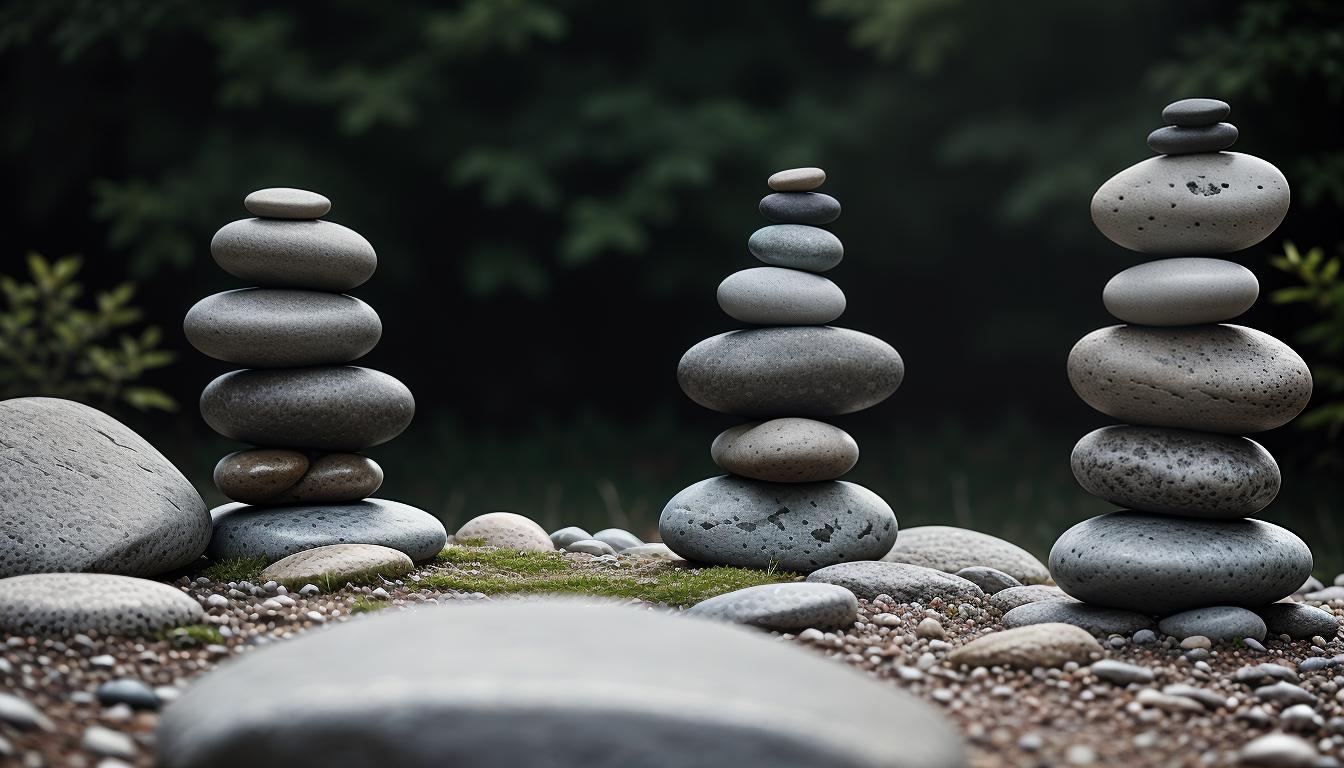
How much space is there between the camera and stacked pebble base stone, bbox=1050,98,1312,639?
380 cm

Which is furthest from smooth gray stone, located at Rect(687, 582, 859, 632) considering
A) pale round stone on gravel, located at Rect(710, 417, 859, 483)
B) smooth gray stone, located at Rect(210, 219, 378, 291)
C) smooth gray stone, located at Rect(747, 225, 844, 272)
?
smooth gray stone, located at Rect(210, 219, 378, 291)

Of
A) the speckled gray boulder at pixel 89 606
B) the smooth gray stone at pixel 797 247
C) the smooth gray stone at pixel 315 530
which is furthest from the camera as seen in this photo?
the smooth gray stone at pixel 797 247

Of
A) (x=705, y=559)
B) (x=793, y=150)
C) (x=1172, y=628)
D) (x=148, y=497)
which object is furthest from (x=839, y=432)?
(x=793, y=150)

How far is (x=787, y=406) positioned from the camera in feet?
15.2

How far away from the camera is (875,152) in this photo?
10703 millimetres

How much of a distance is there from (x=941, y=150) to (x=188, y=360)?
7.34 metres

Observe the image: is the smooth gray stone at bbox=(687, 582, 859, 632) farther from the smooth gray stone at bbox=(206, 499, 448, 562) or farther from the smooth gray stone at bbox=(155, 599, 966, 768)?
the smooth gray stone at bbox=(206, 499, 448, 562)

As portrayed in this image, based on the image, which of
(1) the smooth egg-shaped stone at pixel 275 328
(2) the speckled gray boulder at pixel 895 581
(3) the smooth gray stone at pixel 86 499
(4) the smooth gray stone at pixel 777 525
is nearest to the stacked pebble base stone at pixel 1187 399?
(2) the speckled gray boulder at pixel 895 581

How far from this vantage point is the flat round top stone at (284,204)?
4.45 m

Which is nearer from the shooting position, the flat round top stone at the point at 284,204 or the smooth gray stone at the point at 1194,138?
the smooth gray stone at the point at 1194,138

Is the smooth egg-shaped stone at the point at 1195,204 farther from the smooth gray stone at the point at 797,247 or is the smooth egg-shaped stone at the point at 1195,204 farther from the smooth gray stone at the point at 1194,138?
the smooth gray stone at the point at 797,247

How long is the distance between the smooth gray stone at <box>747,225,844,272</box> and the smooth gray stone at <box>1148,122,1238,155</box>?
1.23 m

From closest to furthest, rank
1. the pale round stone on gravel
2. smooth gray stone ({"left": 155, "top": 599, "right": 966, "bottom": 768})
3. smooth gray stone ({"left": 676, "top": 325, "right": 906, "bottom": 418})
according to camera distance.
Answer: smooth gray stone ({"left": 155, "top": 599, "right": 966, "bottom": 768})
the pale round stone on gravel
smooth gray stone ({"left": 676, "top": 325, "right": 906, "bottom": 418})

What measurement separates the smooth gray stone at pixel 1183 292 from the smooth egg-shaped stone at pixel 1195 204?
88mm
